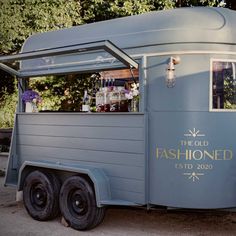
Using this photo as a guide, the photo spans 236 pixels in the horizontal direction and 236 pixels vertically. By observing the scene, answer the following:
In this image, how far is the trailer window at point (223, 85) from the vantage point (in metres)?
5.42

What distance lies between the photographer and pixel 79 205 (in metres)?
6.20

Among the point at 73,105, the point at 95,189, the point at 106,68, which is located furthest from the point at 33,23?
the point at 95,189

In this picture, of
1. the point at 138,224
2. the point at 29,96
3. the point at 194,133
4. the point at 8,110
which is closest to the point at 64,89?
the point at 29,96

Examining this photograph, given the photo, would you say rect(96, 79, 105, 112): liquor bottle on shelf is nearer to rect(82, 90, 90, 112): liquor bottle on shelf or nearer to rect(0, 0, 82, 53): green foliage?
rect(82, 90, 90, 112): liquor bottle on shelf

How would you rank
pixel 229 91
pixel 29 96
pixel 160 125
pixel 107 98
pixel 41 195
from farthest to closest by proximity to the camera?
pixel 29 96
pixel 41 195
pixel 107 98
pixel 160 125
pixel 229 91

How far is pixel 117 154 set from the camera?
19.3 feet

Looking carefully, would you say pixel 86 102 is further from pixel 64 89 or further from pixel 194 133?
pixel 194 133

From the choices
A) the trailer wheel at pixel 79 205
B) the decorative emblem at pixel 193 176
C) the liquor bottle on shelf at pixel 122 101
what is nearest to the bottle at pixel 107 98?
the liquor bottle on shelf at pixel 122 101

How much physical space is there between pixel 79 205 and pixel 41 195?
2.74 feet

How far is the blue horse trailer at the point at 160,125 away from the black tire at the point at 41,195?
20 cm

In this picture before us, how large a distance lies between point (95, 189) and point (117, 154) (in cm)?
53

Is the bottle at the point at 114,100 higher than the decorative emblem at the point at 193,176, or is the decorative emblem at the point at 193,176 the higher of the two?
the bottle at the point at 114,100

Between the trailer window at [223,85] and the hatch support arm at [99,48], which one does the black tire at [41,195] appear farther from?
the trailer window at [223,85]

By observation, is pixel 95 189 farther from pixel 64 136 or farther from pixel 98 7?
pixel 98 7
